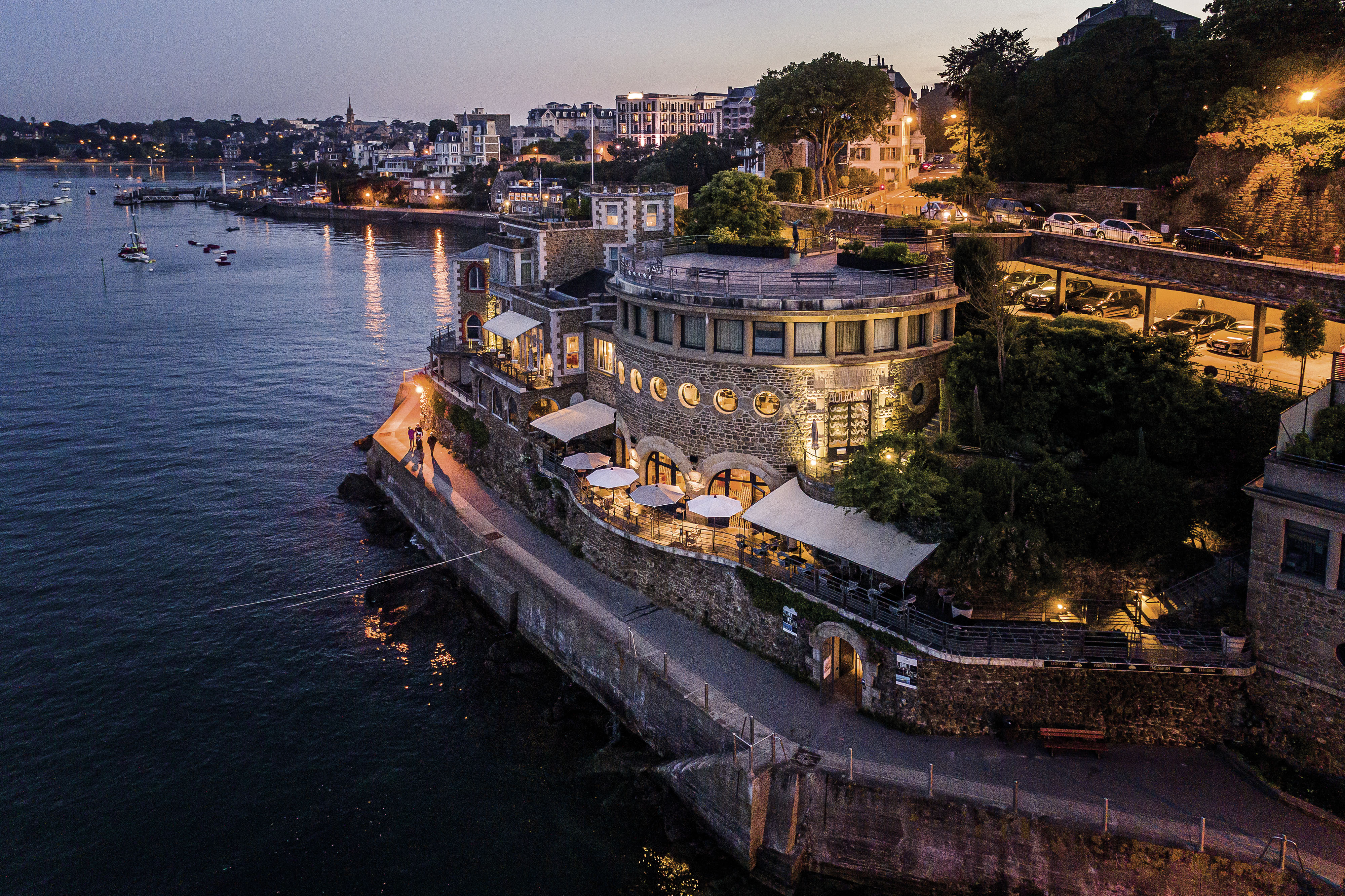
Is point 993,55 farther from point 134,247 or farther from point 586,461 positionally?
point 134,247

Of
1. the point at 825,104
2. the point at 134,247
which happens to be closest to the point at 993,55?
the point at 825,104

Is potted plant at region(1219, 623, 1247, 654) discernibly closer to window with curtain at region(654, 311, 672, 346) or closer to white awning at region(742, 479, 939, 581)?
white awning at region(742, 479, 939, 581)

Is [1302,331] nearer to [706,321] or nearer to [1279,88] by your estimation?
[706,321]

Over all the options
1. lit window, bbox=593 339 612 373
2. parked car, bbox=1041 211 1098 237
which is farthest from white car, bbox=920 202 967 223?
lit window, bbox=593 339 612 373

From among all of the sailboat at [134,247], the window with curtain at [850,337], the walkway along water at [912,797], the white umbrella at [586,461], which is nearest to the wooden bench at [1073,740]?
the walkway along water at [912,797]

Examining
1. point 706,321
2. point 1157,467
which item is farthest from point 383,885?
point 1157,467

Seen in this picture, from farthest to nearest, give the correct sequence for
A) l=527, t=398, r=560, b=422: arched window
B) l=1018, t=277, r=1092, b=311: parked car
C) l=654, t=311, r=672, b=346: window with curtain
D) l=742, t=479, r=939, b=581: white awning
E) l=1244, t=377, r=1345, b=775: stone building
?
l=527, t=398, r=560, b=422: arched window, l=1018, t=277, r=1092, b=311: parked car, l=654, t=311, r=672, b=346: window with curtain, l=742, t=479, r=939, b=581: white awning, l=1244, t=377, r=1345, b=775: stone building
